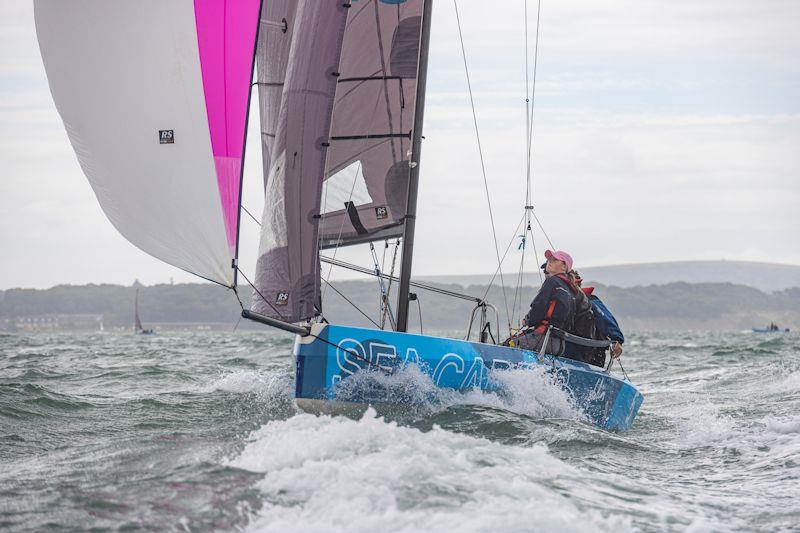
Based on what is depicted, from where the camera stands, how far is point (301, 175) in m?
7.25

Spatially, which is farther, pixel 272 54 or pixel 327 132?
pixel 272 54

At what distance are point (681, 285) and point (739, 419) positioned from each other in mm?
158467

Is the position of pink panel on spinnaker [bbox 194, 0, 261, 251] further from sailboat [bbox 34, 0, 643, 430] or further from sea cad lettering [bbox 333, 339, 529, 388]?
sea cad lettering [bbox 333, 339, 529, 388]

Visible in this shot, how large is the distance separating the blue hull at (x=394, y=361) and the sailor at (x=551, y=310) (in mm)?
244

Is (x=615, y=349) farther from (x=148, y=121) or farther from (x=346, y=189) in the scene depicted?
(x=148, y=121)

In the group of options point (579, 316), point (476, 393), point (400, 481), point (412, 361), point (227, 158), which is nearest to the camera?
point (400, 481)

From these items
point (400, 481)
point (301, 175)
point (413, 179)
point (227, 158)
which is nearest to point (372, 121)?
point (413, 179)

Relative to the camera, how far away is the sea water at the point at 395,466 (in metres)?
4.43

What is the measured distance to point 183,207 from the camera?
693cm

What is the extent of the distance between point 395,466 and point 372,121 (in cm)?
441

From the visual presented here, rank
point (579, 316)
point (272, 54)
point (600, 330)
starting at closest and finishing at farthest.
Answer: point (579, 316) → point (272, 54) → point (600, 330)

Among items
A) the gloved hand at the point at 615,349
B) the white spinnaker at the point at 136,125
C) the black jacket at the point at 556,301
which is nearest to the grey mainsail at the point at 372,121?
the black jacket at the point at 556,301

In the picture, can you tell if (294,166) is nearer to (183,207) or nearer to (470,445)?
(183,207)

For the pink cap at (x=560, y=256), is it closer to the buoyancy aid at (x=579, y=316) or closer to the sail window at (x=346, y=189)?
the buoyancy aid at (x=579, y=316)
